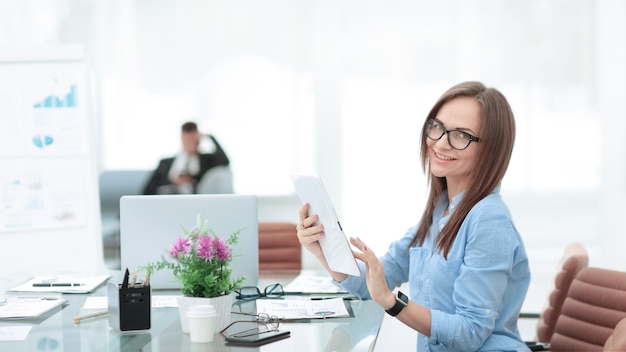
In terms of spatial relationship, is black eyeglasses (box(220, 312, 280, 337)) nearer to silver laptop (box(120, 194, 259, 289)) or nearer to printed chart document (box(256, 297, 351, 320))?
printed chart document (box(256, 297, 351, 320))

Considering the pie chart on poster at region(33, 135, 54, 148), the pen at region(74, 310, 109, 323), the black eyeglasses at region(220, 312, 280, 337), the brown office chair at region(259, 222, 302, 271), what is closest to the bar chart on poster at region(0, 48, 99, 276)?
the pie chart on poster at region(33, 135, 54, 148)

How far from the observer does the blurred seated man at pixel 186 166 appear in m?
6.96

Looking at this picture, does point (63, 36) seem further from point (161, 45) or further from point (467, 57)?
point (467, 57)

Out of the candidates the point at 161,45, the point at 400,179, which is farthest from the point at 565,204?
the point at 161,45

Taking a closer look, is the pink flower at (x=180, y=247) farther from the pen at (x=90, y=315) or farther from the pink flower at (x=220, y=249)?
the pen at (x=90, y=315)

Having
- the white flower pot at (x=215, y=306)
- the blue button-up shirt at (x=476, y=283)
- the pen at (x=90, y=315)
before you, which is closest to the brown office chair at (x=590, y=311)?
the blue button-up shirt at (x=476, y=283)

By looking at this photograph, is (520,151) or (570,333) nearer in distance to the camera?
(570,333)

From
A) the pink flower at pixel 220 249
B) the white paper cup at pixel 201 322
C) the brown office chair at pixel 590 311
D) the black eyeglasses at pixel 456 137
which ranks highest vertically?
the black eyeglasses at pixel 456 137

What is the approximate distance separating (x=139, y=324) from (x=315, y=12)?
5.10 metres

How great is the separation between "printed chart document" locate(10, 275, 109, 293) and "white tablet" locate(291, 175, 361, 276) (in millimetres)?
960

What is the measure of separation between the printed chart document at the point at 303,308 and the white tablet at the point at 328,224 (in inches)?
6.6

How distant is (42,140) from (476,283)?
320 centimetres

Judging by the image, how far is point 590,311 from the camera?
2.63m

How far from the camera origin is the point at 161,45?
7.13m
